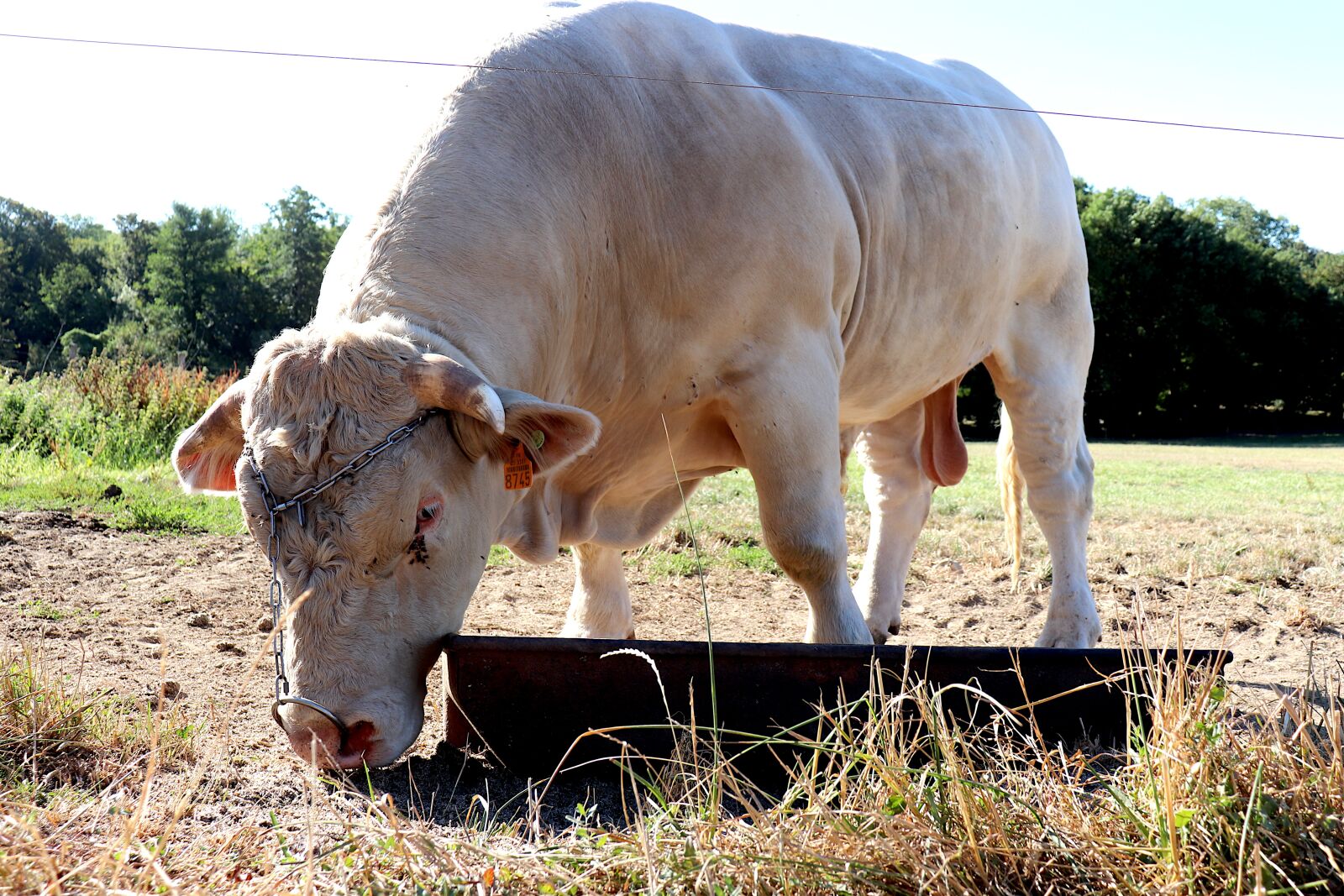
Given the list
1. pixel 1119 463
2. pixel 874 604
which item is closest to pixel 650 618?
pixel 874 604

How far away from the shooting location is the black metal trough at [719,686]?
276 cm

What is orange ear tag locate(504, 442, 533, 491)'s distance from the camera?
3.05m

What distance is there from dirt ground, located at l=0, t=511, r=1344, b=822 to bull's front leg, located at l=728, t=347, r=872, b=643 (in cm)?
125

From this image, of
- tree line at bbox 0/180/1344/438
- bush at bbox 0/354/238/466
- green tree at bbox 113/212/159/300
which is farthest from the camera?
green tree at bbox 113/212/159/300

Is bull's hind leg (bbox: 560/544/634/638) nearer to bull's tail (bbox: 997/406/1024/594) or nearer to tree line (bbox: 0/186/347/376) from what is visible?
bull's tail (bbox: 997/406/1024/594)

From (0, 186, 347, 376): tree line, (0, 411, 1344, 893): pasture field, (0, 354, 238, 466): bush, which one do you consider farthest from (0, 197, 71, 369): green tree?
(0, 411, 1344, 893): pasture field

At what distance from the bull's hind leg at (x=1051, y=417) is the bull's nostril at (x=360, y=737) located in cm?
347

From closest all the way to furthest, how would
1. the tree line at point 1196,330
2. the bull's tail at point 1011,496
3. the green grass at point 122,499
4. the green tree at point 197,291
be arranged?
the bull's tail at point 1011,496 < the green grass at point 122,499 < the tree line at point 1196,330 < the green tree at point 197,291

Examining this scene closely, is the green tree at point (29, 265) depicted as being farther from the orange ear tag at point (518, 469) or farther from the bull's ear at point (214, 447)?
the orange ear tag at point (518, 469)

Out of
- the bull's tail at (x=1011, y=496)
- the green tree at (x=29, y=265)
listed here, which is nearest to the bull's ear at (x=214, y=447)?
the bull's tail at (x=1011, y=496)

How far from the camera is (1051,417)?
535 centimetres

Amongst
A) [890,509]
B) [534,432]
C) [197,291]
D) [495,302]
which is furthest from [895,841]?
[197,291]

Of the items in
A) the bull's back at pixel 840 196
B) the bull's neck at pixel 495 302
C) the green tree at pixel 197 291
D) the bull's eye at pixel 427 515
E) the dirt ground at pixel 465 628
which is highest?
the green tree at pixel 197 291

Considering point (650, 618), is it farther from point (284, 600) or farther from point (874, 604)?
point (284, 600)
